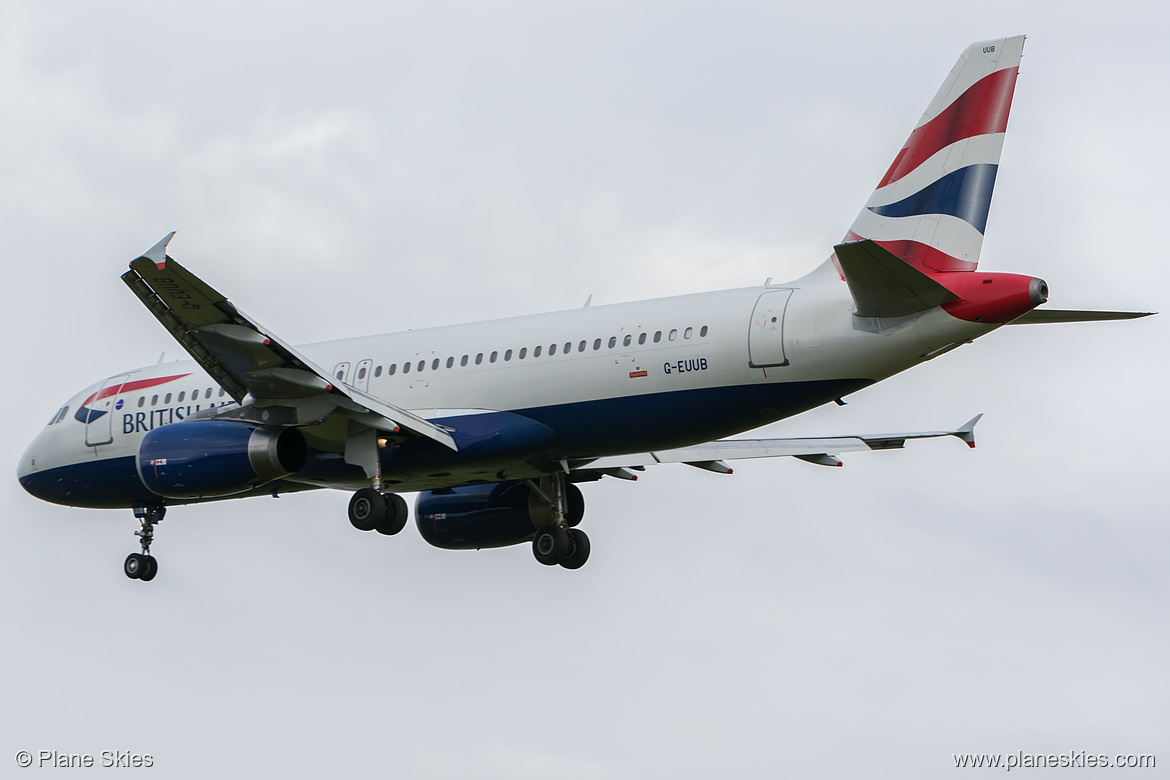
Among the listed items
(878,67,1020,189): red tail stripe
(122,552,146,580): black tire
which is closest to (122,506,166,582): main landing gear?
(122,552,146,580): black tire

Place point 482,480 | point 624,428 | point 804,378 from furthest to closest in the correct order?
1. point 482,480
2. point 624,428
3. point 804,378

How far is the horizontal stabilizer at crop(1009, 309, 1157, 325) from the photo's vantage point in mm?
19297

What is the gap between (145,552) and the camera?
88.2ft

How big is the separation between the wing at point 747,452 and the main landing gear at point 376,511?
3828mm

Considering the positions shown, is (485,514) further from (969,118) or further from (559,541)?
(969,118)

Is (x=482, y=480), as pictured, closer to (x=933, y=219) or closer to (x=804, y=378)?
(x=804, y=378)

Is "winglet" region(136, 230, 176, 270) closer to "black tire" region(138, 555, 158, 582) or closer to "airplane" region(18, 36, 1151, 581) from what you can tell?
"airplane" region(18, 36, 1151, 581)

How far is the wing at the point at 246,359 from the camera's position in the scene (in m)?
20.2

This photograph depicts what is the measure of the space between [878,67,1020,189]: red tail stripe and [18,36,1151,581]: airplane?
3cm

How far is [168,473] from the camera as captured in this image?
872 inches

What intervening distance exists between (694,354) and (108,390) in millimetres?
11863

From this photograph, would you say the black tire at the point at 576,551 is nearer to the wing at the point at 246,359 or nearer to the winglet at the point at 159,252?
the wing at the point at 246,359

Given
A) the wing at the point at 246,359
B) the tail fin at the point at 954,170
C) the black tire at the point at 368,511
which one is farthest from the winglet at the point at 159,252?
the tail fin at the point at 954,170

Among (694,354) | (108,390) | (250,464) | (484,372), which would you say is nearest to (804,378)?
(694,354)
